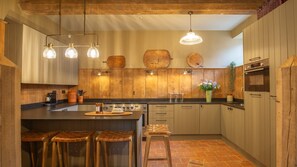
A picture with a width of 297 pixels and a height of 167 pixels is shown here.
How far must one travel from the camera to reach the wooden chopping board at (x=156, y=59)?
5660 mm

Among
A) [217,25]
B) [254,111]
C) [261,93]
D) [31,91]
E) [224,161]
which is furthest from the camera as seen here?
[217,25]

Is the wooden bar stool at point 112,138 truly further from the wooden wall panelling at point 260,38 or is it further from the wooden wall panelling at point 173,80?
the wooden wall panelling at point 173,80

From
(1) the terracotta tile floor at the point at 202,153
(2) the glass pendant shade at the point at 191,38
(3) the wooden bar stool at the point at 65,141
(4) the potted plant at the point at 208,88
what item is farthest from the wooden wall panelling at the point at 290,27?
(4) the potted plant at the point at 208,88

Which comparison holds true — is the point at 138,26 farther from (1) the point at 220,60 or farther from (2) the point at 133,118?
(2) the point at 133,118

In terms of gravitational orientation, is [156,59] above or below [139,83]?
above

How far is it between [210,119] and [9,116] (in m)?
4.72

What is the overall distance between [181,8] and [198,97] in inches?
112

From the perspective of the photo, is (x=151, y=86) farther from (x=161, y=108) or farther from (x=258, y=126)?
(x=258, y=126)

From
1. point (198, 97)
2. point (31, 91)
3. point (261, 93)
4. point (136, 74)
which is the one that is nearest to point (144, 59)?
point (136, 74)

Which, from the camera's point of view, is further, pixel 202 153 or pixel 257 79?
pixel 202 153

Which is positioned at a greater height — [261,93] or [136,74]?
[136,74]

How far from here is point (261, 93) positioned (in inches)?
126

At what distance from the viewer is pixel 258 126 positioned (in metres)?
3.30

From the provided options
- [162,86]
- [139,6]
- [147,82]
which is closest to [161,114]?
[162,86]
